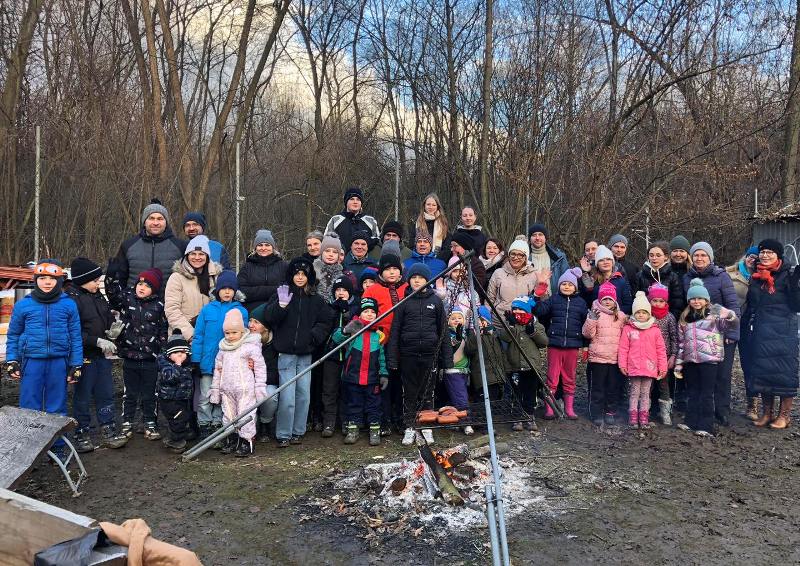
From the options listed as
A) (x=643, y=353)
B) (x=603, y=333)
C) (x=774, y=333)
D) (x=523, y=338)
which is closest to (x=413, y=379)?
(x=523, y=338)

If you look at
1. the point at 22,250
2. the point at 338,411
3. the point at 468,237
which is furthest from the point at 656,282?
the point at 22,250

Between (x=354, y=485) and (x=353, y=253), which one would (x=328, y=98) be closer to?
(x=353, y=253)

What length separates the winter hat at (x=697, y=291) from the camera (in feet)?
21.1

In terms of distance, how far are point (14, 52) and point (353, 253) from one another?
359 inches

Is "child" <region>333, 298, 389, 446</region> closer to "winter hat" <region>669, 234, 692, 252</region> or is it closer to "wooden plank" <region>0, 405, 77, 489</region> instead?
"wooden plank" <region>0, 405, 77, 489</region>

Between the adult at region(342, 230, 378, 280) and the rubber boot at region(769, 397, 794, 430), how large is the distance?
4695 millimetres

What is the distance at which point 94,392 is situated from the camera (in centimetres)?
598

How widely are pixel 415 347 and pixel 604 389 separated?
2149 mm

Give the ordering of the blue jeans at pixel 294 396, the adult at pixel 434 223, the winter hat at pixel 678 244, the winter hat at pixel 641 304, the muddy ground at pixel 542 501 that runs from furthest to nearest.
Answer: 1. the adult at pixel 434 223
2. the winter hat at pixel 678 244
3. the winter hat at pixel 641 304
4. the blue jeans at pixel 294 396
5. the muddy ground at pixel 542 501

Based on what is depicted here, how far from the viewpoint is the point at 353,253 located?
7.25 metres

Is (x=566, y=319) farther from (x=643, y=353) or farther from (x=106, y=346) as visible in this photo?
(x=106, y=346)

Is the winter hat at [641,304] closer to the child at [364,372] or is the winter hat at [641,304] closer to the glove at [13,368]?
the child at [364,372]

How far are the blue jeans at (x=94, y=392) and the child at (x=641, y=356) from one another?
5.16m

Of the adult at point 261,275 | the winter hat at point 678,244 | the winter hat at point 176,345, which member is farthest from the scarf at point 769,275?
the winter hat at point 176,345
